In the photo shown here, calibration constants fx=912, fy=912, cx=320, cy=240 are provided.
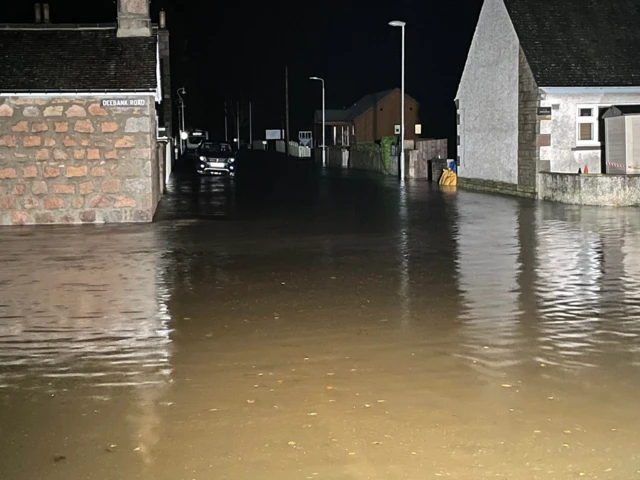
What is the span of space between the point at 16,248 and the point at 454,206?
12.4m

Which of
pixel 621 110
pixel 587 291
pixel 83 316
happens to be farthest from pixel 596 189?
pixel 83 316

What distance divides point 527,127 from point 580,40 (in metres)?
3.40

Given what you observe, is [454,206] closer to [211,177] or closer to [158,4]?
[211,177]

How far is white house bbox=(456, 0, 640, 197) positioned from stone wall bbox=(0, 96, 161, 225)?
12323 mm

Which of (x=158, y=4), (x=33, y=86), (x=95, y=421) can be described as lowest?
(x=95, y=421)

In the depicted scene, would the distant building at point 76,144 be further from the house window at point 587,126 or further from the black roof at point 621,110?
the black roof at point 621,110

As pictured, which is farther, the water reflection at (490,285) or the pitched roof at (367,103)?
the pitched roof at (367,103)

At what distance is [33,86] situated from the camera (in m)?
20.4

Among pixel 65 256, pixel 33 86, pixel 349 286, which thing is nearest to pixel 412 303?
pixel 349 286

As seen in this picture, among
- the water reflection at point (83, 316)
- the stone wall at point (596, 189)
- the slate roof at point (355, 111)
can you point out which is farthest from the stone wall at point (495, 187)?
the slate roof at point (355, 111)

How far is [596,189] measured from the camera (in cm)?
2416

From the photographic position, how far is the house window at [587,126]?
90.6 ft

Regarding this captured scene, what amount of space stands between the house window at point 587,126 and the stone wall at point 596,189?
8.37 feet

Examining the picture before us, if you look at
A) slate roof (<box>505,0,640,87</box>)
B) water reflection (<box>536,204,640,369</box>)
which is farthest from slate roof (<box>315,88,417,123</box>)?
water reflection (<box>536,204,640,369</box>)
